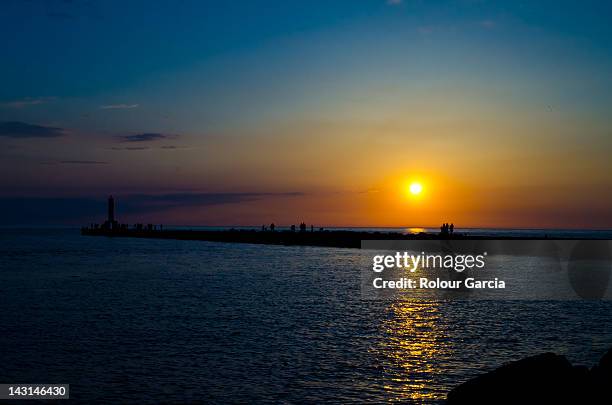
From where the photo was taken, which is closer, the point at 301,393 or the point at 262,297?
the point at 301,393

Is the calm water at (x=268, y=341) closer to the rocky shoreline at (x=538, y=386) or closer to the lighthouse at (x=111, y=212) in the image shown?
the rocky shoreline at (x=538, y=386)

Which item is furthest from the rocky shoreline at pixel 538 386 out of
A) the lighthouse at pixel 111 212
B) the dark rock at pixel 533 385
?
the lighthouse at pixel 111 212

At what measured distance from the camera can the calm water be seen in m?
15.0

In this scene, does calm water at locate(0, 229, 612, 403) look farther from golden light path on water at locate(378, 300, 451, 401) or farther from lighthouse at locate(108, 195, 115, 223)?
lighthouse at locate(108, 195, 115, 223)

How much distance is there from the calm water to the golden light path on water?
54 millimetres

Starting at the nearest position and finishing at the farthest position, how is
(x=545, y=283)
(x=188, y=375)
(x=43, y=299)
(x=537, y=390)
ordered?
(x=537, y=390), (x=188, y=375), (x=43, y=299), (x=545, y=283)

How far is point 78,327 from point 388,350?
1218 cm

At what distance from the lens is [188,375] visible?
1584 centimetres

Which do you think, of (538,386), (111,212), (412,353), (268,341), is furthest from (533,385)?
(111,212)

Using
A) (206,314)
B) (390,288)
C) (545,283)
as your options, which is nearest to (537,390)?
(206,314)

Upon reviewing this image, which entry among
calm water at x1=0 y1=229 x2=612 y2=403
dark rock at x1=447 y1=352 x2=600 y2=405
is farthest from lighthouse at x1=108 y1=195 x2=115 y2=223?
dark rock at x1=447 y1=352 x2=600 y2=405

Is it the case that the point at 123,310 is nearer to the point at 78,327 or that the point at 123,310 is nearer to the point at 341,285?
the point at 78,327

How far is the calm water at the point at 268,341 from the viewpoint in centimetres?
1502

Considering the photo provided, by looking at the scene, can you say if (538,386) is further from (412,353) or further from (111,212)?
(111,212)
